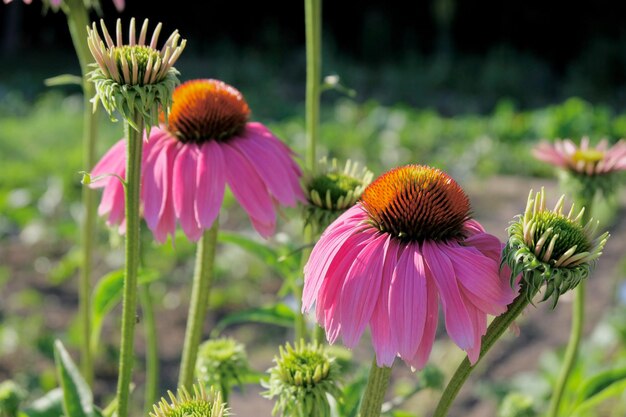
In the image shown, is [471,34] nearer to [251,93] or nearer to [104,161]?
[251,93]

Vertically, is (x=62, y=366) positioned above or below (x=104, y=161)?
below

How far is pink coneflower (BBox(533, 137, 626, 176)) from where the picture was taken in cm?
114

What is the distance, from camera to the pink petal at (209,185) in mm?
761

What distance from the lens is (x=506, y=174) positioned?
4227mm

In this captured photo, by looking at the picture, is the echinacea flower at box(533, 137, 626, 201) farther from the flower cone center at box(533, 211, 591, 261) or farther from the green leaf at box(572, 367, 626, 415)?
the flower cone center at box(533, 211, 591, 261)

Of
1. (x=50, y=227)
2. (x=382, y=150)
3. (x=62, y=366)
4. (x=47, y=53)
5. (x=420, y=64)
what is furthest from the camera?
(x=47, y=53)

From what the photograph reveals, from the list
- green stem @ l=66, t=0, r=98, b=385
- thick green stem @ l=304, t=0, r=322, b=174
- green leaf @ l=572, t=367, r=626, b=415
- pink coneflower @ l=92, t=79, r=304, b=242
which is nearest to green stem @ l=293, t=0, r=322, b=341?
thick green stem @ l=304, t=0, r=322, b=174

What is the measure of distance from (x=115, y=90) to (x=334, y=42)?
766 cm

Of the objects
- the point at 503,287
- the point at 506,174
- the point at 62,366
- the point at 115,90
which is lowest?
the point at 506,174

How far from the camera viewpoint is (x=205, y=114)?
32.9 inches

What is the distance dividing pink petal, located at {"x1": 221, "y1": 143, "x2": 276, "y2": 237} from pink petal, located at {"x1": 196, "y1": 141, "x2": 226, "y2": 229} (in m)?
0.01

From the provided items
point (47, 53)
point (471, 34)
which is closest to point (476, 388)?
point (471, 34)

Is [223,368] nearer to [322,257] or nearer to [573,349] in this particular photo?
[322,257]

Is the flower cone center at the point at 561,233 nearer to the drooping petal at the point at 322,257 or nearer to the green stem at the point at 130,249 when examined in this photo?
the drooping petal at the point at 322,257
